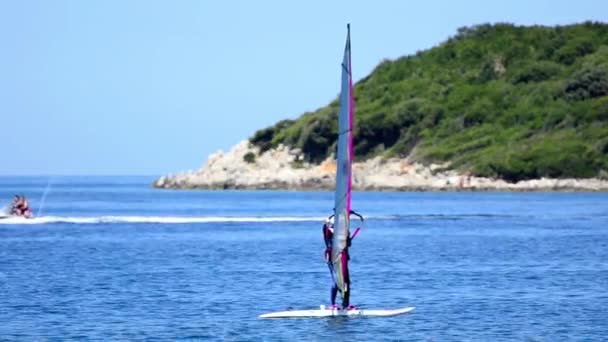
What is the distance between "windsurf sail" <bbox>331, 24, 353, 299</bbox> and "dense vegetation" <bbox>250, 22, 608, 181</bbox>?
10621cm

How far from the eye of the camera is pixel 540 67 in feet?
593

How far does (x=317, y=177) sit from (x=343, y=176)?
130 metres

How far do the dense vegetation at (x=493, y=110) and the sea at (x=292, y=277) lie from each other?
160ft

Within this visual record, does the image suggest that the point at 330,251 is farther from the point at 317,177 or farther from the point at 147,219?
the point at 317,177

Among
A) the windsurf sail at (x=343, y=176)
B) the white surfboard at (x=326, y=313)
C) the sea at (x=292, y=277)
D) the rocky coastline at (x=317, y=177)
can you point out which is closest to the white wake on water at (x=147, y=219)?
the sea at (x=292, y=277)

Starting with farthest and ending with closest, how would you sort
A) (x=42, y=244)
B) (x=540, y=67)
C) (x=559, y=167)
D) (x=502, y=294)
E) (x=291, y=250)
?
(x=540, y=67) → (x=559, y=167) → (x=42, y=244) → (x=291, y=250) → (x=502, y=294)

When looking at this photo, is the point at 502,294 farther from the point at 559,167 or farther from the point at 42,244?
the point at 559,167

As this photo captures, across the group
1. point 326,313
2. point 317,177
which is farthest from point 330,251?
point 317,177

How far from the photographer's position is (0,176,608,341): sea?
3662 cm

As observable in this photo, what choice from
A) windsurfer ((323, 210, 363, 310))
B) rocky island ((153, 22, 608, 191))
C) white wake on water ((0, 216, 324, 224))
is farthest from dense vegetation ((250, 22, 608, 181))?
windsurfer ((323, 210, 363, 310))

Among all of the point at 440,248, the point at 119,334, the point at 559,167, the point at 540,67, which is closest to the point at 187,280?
the point at 119,334

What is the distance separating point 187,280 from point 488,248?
20.5m

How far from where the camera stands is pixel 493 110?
17450 centimetres

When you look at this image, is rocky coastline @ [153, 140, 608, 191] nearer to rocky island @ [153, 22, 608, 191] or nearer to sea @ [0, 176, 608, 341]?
rocky island @ [153, 22, 608, 191]
